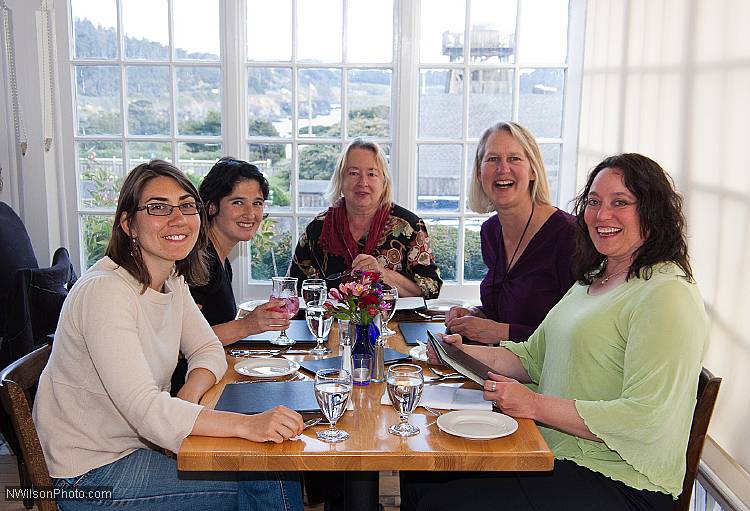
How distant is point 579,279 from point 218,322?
3.94ft

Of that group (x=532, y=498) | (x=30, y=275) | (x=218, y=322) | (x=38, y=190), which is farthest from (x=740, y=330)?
(x=38, y=190)

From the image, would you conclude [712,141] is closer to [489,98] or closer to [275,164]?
[489,98]

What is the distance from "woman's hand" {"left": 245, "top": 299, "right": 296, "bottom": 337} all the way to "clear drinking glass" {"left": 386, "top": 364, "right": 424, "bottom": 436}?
693 millimetres

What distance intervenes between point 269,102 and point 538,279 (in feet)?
6.17

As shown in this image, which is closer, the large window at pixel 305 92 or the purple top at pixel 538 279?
the purple top at pixel 538 279

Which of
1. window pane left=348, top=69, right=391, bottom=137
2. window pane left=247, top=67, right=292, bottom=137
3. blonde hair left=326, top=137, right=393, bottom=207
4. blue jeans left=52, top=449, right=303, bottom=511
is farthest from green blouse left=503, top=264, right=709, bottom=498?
window pane left=247, top=67, right=292, bottom=137

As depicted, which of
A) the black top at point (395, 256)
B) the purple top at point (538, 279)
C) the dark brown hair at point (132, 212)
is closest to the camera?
the dark brown hair at point (132, 212)

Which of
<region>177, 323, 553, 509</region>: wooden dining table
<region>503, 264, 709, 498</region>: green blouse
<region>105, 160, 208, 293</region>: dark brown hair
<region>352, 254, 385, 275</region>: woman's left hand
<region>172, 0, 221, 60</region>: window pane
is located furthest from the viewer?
<region>172, 0, 221, 60</region>: window pane

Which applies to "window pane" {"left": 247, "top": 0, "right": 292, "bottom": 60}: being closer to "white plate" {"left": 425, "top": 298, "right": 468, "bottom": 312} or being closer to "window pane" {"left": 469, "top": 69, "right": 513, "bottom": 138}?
"window pane" {"left": 469, "top": 69, "right": 513, "bottom": 138}

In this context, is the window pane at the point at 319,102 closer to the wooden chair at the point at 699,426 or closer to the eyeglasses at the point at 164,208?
the eyeglasses at the point at 164,208

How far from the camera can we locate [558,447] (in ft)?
6.02

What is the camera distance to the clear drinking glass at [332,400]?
5.04 ft

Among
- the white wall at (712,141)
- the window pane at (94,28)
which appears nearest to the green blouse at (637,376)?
the white wall at (712,141)

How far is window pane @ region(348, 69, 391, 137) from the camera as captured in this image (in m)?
3.83
